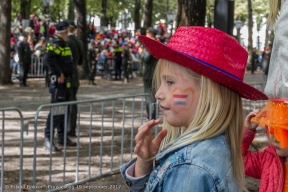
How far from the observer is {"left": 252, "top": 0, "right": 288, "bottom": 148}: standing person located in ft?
8.53

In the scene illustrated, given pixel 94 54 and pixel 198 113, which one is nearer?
pixel 198 113

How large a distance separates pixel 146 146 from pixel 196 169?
0.37 m

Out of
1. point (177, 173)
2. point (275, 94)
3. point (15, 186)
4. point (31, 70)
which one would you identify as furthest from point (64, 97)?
point (31, 70)

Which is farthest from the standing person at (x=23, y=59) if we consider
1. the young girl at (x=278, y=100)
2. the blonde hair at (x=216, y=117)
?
the blonde hair at (x=216, y=117)

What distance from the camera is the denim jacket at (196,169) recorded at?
7.09 ft

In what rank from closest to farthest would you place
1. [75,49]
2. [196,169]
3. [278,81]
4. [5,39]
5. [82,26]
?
[196,169]
[278,81]
[75,49]
[5,39]
[82,26]

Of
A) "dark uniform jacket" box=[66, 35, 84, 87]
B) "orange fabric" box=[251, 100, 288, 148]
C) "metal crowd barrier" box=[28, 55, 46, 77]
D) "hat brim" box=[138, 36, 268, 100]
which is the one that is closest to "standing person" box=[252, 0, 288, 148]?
"orange fabric" box=[251, 100, 288, 148]

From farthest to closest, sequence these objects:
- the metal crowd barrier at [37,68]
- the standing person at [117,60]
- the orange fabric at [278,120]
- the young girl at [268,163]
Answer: the standing person at [117,60] → the metal crowd barrier at [37,68] → the young girl at [268,163] → the orange fabric at [278,120]

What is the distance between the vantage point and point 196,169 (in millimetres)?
2168

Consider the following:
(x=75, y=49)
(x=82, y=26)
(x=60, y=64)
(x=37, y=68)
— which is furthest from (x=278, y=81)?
(x=37, y=68)

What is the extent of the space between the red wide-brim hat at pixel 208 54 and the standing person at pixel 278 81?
0.63 ft

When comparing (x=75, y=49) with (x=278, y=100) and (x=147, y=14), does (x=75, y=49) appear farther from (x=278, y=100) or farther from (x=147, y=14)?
(x=147, y=14)

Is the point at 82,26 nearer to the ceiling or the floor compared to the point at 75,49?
nearer to the ceiling

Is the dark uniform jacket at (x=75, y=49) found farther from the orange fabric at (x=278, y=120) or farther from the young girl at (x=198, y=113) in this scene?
the young girl at (x=198, y=113)
